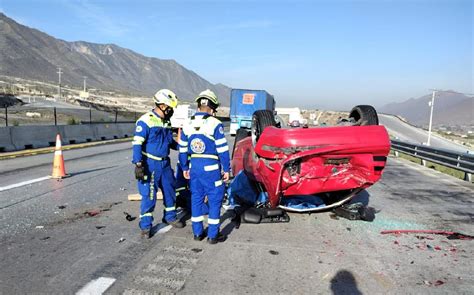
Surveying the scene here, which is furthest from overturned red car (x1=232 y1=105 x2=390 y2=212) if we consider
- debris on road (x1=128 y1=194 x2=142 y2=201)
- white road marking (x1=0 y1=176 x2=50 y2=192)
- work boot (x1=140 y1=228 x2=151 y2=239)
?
white road marking (x1=0 y1=176 x2=50 y2=192)

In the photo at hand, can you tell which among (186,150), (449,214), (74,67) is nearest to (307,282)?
(186,150)

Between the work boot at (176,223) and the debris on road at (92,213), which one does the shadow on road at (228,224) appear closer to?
the work boot at (176,223)

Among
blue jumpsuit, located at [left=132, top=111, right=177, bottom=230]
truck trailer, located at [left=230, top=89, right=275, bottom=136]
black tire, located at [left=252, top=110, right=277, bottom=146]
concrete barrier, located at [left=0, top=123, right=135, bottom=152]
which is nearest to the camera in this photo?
blue jumpsuit, located at [left=132, top=111, right=177, bottom=230]

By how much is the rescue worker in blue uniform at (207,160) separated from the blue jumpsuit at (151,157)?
1.32ft

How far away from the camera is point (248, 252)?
4438 millimetres

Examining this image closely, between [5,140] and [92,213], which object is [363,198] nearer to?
[92,213]

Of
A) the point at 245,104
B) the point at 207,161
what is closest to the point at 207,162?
the point at 207,161

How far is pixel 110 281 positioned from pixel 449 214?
5785 mm

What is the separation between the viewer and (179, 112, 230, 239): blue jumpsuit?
4648 mm

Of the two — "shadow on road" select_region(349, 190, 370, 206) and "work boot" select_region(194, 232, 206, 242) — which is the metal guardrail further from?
"work boot" select_region(194, 232, 206, 242)

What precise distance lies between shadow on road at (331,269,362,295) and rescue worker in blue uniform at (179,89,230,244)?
1.58m

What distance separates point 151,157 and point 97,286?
6.24ft

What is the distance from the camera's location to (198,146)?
4.65 meters

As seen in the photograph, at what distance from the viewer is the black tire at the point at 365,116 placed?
5.93 m
